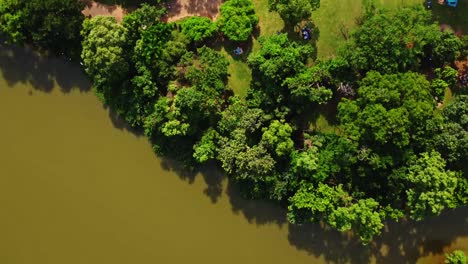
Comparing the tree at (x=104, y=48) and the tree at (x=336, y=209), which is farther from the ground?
the tree at (x=104, y=48)

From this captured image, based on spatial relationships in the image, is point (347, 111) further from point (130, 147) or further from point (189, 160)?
point (130, 147)

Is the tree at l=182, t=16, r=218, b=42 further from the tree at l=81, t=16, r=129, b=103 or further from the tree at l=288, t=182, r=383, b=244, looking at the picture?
the tree at l=288, t=182, r=383, b=244

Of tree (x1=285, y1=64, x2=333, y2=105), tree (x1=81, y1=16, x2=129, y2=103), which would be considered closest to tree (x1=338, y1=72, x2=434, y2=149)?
tree (x1=285, y1=64, x2=333, y2=105)

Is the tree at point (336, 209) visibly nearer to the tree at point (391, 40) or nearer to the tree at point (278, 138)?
the tree at point (278, 138)

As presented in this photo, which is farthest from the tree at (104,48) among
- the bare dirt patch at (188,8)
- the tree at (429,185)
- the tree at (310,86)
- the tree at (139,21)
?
the tree at (429,185)

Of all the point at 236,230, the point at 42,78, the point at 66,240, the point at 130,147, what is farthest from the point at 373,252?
the point at 42,78

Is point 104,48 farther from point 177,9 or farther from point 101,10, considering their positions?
point 177,9
